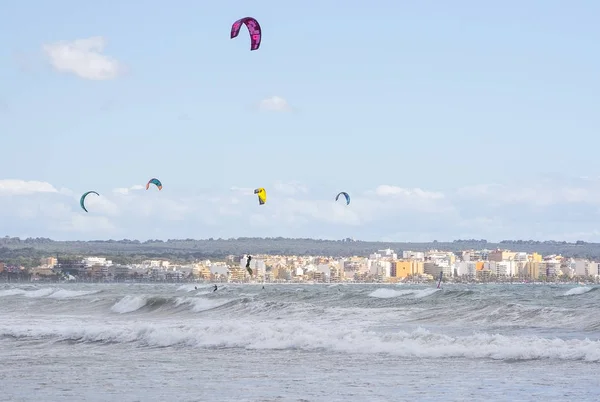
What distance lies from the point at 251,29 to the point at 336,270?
472 ft

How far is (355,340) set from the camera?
838 inches

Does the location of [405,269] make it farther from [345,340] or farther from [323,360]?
[323,360]

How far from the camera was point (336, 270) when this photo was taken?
17012 centimetres

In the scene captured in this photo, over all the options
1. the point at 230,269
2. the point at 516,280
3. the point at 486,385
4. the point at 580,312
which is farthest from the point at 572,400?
the point at 230,269

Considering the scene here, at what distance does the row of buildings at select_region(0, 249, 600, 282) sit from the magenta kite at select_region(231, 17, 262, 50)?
12795 centimetres

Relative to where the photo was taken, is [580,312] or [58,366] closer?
[58,366]

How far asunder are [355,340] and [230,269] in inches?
6398

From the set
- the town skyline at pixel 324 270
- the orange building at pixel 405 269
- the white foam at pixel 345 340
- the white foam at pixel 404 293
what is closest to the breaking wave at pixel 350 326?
the white foam at pixel 345 340

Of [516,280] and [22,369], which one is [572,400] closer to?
[22,369]

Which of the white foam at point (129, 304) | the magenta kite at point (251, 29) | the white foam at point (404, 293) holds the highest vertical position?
the magenta kite at point (251, 29)

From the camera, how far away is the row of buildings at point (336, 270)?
527ft

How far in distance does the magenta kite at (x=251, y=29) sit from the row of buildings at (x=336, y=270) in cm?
12795

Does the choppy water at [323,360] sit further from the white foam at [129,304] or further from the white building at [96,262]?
the white building at [96,262]

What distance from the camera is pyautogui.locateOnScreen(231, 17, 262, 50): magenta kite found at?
26.2 metres
